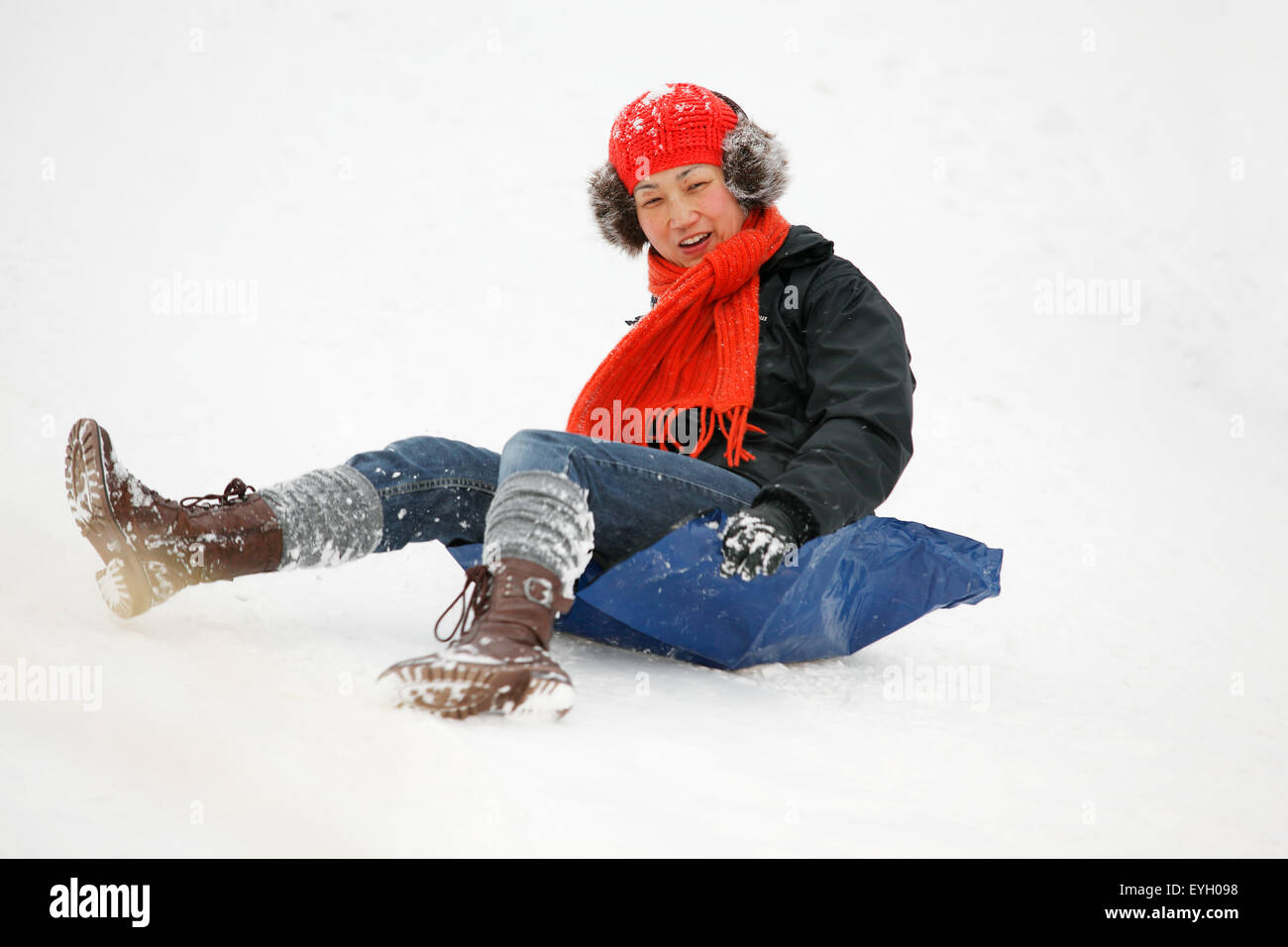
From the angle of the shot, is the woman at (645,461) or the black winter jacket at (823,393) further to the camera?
the black winter jacket at (823,393)

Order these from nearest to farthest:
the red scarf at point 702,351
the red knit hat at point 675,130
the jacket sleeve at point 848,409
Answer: the jacket sleeve at point 848,409 < the red scarf at point 702,351 < the red knit hat at point 675,130

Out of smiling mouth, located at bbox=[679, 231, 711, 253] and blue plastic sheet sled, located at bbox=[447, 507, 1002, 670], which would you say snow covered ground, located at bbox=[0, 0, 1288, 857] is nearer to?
blue plastic sheet sled, located at bbox=[447, 507, 1002, 670]

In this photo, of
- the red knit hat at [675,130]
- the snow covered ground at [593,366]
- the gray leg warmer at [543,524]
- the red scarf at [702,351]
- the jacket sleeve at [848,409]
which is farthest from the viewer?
the red knit hat at [675,130]

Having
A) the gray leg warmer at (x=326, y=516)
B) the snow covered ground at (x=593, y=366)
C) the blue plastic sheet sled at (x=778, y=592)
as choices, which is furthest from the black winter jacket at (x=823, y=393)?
the gray leg warmer at (x=326, y=516)

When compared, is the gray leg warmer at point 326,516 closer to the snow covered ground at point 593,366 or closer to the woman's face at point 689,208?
the snow covered ground at point 593,366

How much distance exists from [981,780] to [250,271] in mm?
3051

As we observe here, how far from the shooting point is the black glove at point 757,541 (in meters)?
1.50

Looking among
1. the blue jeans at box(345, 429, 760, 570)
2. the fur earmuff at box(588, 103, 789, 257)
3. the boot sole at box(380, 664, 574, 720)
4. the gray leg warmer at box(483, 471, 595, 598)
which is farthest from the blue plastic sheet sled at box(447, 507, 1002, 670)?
the fur earmuff at box(588, 103, 789, 257)

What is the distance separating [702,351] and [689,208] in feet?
0.87

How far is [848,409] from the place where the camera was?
1704 millimetres

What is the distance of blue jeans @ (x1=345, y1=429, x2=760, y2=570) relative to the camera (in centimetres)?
159

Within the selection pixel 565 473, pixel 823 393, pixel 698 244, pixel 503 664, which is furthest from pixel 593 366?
pixel 503 664

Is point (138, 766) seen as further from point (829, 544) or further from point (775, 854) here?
point (829, 544)

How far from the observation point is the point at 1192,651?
2.36 metres
